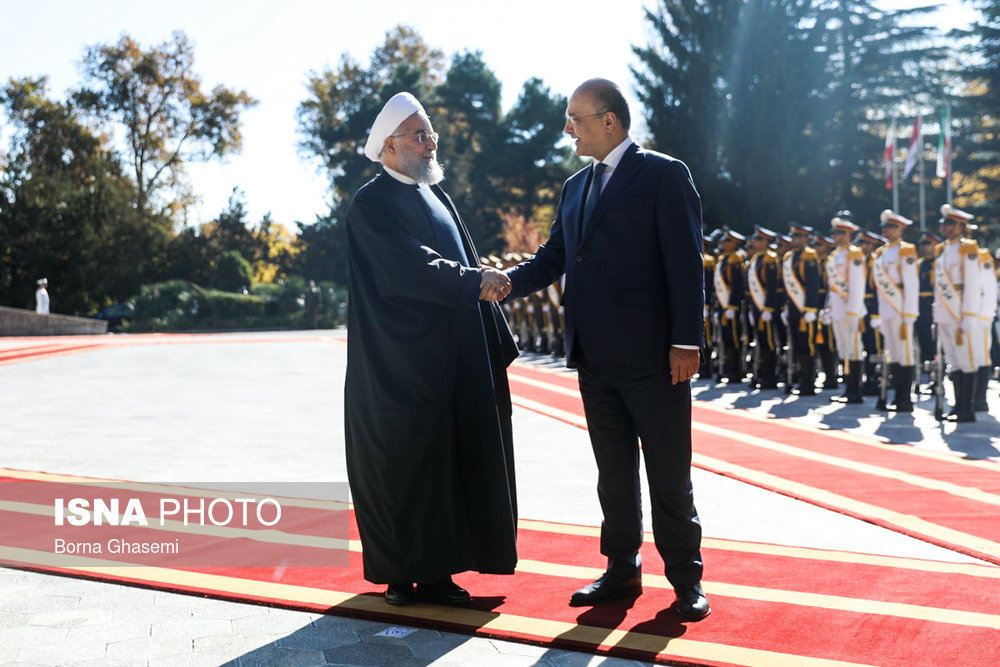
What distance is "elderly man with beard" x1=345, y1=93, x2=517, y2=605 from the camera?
4.21 m

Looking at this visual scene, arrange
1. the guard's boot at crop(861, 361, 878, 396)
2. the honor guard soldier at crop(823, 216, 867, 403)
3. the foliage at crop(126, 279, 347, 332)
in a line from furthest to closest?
the foliage at crop(126, 279, 347, 332)
the guard's boot at crop(861, 361, 878, 396)
the honor guard soldier at crop(823, 216, 867, 403)

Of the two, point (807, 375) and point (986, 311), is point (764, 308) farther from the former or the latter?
point (986, 311)

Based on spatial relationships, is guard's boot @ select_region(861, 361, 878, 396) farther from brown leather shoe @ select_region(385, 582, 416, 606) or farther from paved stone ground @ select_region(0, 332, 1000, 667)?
brown leather shoe @ select_region(385, 582, 416, 606)

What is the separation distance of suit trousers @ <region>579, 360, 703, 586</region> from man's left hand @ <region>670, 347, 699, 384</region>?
0.23 ft

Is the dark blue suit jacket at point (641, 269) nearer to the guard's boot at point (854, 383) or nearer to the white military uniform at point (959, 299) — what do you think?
the white military uniform at point (959, 299)

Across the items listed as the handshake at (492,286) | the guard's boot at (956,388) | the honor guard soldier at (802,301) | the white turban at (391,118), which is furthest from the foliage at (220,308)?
the handshake at (492,286)

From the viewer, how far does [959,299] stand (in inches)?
412

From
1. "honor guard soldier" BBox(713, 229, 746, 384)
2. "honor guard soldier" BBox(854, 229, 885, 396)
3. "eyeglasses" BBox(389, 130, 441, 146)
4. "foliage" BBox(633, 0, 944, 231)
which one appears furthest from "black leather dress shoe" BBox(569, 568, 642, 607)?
"foliage" BBox(633, 0, 944, 231)

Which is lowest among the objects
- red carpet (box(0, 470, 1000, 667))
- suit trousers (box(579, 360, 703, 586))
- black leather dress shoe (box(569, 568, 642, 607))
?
red carpet (box(0, 470, 1000, 667))

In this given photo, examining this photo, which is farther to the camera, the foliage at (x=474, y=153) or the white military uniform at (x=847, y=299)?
the foliage at (x=474, y=153)

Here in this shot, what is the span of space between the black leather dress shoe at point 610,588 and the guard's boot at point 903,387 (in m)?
7.68

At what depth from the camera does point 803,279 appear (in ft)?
43.2

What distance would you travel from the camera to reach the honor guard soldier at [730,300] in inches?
592

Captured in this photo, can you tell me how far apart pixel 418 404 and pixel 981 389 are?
27.6 feet
